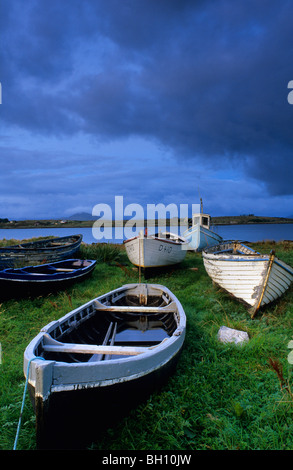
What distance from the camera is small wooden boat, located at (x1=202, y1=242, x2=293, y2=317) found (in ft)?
21.3

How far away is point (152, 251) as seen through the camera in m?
10.5

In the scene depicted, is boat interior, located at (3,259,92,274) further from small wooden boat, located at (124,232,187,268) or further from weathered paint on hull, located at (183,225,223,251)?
weathered paint on hull, located at (183,225,223,251)

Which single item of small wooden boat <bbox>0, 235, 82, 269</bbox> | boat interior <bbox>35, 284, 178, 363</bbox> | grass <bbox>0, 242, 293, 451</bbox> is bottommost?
grass <bbox>0, 242, 293, 451</bbox>

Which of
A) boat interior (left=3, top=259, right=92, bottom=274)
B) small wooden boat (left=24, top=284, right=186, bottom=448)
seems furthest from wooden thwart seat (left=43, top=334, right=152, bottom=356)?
boat interior (left=3, top=259, right=92, bottom=274)

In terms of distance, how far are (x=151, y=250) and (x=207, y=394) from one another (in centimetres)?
704

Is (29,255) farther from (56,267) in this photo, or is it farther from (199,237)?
(199,237)

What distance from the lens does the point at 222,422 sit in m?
3.25

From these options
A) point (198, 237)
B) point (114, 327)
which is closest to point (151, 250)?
point (114, 327)

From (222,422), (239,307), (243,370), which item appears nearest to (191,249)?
(239,307)

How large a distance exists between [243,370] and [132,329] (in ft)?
8.38

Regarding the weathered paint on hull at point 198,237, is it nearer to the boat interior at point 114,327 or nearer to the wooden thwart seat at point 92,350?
the boat interior at point 114,327

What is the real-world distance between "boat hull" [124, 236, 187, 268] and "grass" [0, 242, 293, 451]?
3963 mm
